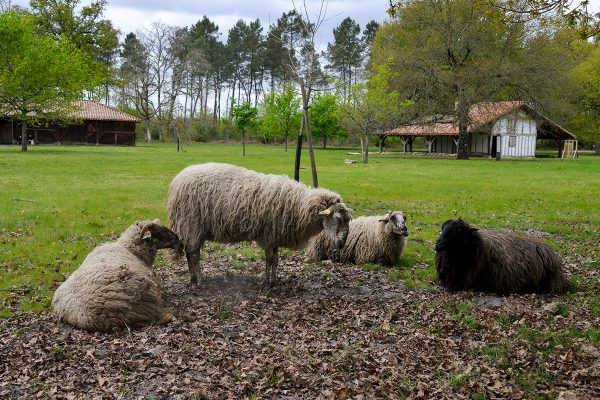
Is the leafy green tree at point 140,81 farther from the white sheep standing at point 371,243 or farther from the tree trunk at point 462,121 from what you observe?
the white sheep standing at point 371,243

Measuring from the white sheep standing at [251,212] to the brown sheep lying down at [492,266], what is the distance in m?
1.88

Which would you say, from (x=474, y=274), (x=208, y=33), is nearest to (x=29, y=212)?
(x=474, y=274)

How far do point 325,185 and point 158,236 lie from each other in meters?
13.9

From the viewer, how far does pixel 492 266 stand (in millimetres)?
8672

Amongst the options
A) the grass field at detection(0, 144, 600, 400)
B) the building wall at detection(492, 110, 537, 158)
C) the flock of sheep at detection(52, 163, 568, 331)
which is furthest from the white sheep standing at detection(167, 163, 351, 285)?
the building wall at detection(492, 110, 537, 158)

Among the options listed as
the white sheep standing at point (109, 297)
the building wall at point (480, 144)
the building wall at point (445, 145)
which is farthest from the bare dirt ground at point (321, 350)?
the building wall at point (445, 145)

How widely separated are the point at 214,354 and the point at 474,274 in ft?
15.7

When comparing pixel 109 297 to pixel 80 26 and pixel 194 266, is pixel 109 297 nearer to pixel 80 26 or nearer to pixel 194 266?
pixel 194 266

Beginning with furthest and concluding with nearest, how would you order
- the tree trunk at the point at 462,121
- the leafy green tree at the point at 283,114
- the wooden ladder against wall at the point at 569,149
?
the leafy green tree at the point at 283,114, the wooden ladder against wall at the point at 569,149, the tree trunk at the point at 462,121

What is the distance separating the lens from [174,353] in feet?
19.7

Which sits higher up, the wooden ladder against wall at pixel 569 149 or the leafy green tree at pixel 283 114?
the leafy green tree at pixel 283 114

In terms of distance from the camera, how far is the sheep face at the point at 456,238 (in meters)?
8.73

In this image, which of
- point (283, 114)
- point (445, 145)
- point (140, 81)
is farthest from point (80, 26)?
point (445, 145)

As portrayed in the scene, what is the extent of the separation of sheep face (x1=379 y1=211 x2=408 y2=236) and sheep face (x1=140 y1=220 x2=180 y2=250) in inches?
164
